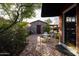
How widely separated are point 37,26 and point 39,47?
65 cm

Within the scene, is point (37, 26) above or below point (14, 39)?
above

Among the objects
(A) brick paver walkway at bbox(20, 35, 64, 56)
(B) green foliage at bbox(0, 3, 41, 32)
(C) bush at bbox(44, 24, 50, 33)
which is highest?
(B) green foliage at bbox(0, 3, 41, 32)

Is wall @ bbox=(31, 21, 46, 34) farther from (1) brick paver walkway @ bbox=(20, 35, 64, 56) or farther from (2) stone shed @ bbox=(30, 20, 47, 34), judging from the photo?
(1) brick paver walkway @ bbox=(20, 35, 64, 56)

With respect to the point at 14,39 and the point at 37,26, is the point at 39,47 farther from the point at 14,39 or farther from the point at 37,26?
the point at 14,39

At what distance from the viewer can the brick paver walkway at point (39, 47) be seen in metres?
8.21

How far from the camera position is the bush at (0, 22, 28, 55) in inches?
320

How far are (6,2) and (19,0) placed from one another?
393 millimetres

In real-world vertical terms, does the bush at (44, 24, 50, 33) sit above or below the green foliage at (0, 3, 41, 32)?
below

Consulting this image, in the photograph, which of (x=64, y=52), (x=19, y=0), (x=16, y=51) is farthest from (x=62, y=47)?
(x=19, y=0)

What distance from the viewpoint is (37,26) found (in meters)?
8.22

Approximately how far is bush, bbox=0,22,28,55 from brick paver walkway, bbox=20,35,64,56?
0.66 ft

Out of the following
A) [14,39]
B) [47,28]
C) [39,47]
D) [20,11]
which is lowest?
[39,47]

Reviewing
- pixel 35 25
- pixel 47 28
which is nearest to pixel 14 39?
pixel 35 25

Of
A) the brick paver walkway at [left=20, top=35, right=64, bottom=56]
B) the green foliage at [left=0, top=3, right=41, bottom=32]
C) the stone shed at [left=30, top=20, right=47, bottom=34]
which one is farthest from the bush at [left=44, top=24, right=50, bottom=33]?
the green foliage at [left=0, top=3, right=41, bottom=32]
